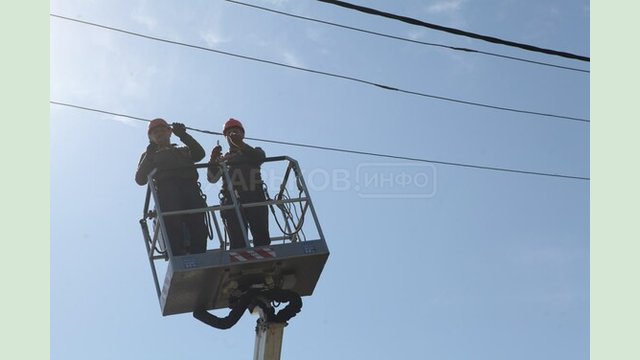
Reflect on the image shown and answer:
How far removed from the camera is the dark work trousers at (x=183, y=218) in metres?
11.6

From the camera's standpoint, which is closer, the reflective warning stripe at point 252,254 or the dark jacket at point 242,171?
the reflective warning stripe at point 252,254

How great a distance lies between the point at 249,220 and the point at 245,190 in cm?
36

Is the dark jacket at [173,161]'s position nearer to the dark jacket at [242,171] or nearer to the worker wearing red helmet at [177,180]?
the worker wearing red helmet at [177,180]

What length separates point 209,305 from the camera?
1200 centimetres

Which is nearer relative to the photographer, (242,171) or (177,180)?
(177,180)

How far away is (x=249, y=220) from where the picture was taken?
39.5ft

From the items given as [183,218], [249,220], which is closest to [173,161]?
[183,218]

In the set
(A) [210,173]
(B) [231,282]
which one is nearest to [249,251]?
(B) [231,282]

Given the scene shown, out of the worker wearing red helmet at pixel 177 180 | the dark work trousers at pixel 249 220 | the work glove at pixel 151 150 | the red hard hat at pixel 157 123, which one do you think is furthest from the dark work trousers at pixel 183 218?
the red hard hat at pixel 157 123

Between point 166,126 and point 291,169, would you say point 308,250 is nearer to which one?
point 291,169

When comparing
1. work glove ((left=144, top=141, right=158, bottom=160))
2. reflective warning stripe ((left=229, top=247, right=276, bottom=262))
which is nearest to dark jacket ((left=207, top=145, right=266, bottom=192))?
work glove ((left=144, top=141, right=158, bottom=160))

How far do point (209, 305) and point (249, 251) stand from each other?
3.20ft

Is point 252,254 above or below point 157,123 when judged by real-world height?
below

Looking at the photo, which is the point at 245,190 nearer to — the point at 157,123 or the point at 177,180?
the point at 177,180
